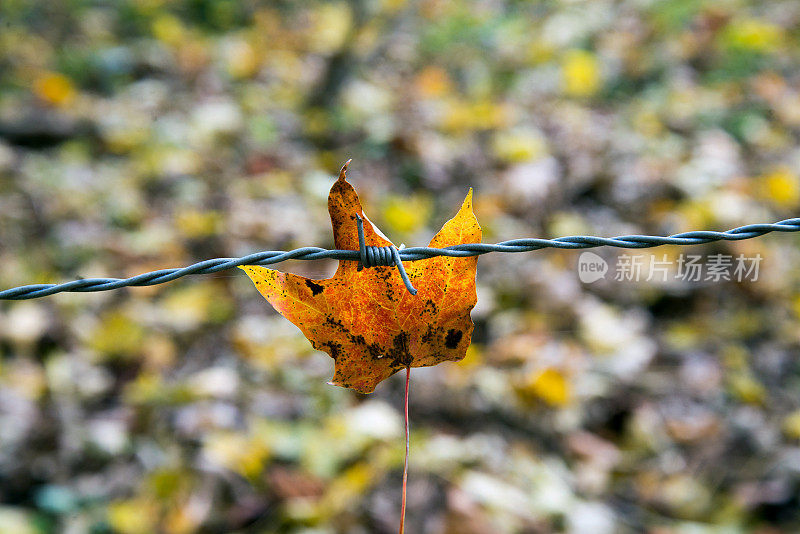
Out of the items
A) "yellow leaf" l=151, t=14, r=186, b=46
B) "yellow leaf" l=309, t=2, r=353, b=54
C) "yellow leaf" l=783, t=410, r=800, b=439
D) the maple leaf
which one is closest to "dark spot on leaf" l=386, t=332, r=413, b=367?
the maple leaf

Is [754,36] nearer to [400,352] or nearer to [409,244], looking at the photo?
[409,244]

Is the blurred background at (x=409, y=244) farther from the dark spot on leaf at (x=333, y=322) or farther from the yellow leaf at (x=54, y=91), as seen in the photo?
the dark spot on leaf at (x=333, y=322)

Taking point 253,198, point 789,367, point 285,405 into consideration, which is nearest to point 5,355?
point 285,405

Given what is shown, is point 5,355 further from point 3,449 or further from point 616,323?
point 616,323

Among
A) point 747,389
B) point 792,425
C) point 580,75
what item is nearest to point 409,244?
point 747,389

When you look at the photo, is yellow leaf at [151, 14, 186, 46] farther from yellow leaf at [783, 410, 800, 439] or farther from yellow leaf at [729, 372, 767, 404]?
yellow leaf at [783, 410, 800, 439]

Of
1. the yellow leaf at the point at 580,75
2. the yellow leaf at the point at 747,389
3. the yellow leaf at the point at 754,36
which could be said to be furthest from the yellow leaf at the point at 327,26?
the yellow leaf at the point at 747,389

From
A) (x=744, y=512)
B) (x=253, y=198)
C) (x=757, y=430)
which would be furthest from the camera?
(x=253, y=198)
